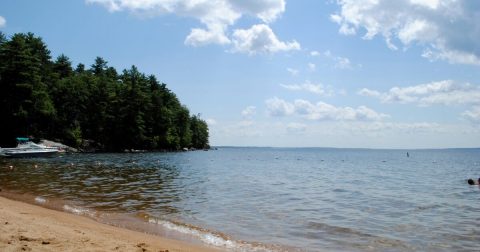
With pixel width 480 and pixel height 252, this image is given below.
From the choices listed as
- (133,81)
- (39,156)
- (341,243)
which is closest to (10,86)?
(39,156)

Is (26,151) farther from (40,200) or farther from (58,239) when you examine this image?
(58,239)

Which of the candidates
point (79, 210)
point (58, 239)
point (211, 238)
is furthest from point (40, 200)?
point (58, 239)

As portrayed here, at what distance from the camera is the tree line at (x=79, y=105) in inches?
2591

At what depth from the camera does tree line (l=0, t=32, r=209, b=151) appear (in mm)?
65812

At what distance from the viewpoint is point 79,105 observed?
8788 cm

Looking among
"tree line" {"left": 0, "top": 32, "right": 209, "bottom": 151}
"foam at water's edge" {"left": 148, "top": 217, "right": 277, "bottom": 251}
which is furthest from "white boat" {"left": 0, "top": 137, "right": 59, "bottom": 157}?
"foam at water's edge" {"left": 148, "top": 217, "right": 277, "bottom": 251}

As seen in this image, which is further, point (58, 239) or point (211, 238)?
point (211, 238)

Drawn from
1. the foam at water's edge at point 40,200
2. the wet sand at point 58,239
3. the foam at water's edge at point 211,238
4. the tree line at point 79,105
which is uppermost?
the tree line at point 79,105

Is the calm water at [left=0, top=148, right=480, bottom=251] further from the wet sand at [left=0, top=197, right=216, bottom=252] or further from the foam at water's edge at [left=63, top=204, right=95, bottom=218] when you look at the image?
the wet sand at [left=0, top=197, right=216, bottom=252]

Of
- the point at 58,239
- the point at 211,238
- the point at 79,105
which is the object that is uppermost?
the point at 79,105

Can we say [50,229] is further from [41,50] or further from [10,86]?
[41,50]

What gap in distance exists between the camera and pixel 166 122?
106938 mm

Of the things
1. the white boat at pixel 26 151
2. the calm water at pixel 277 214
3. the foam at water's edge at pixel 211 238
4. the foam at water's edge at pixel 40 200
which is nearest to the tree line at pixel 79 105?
the white boat at pixel 26 151

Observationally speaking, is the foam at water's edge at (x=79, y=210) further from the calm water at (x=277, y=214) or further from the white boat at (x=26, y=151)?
the white boat at (x=26, y=151)
